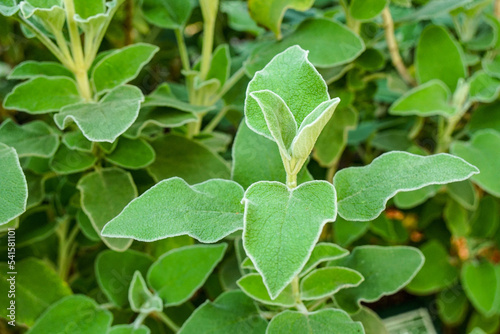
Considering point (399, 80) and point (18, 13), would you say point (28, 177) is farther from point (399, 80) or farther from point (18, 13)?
point (399, 80)

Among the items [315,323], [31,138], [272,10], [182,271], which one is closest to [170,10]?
[272,10]

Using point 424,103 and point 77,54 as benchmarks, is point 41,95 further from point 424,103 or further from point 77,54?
point 424,103

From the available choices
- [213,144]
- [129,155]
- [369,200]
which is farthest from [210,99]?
[369,200]

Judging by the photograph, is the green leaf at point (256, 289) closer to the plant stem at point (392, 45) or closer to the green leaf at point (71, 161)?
the green leaf at point (71, 161)

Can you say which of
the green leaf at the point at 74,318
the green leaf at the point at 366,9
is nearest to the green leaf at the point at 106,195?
the green leaf at the point at 74,318

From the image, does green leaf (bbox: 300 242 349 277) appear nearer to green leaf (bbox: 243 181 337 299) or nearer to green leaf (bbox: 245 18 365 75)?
green leaf (bbox: 243 181 337 299)

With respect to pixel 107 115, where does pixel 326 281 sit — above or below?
below
